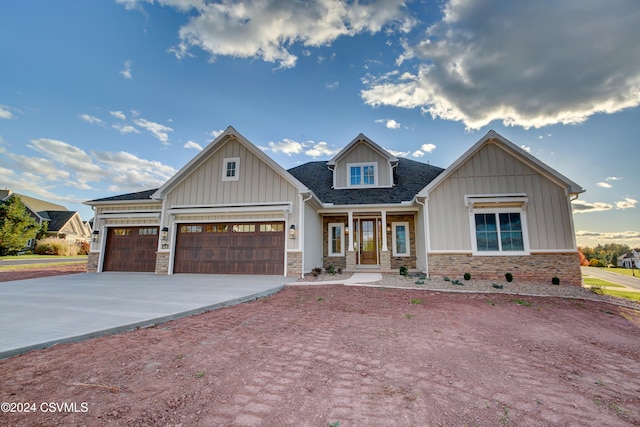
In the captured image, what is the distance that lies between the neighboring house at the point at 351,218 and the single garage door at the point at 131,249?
5 centimetres

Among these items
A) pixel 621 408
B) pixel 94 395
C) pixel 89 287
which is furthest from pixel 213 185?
pixel 621 408

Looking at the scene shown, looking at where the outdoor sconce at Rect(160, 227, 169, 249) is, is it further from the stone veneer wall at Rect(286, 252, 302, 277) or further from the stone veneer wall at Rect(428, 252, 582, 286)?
the stone veneer wall at Rect(428, 252, 582, 286)

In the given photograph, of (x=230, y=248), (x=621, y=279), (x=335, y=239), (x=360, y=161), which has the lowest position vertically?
(x=621, y=279)

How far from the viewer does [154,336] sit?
3.88 metres

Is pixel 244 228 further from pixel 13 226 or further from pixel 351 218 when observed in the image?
pixel 13 226

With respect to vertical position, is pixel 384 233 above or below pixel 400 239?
above

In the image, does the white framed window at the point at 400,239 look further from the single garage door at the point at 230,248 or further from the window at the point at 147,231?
the window at the point at 147,231

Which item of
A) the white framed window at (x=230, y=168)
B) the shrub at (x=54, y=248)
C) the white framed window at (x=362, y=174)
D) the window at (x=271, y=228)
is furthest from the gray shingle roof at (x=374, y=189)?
the shrub at (x=54, y=248)

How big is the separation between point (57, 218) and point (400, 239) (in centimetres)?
4968

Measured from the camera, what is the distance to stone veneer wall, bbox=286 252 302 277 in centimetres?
999

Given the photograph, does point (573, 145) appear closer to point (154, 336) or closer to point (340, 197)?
point (340, 197)

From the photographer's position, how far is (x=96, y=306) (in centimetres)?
543

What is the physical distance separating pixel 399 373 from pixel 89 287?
931 centimetres

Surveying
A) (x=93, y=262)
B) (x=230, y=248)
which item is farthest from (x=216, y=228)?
(x=93, y=262)
